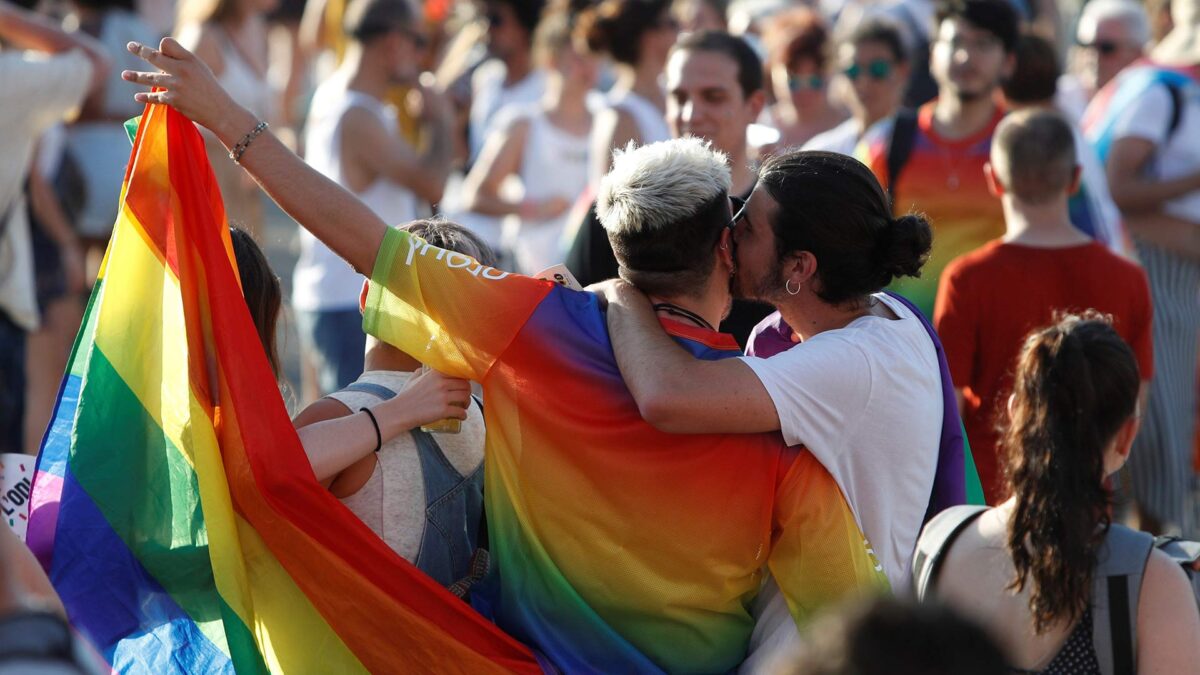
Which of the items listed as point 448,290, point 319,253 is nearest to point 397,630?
point 448,290

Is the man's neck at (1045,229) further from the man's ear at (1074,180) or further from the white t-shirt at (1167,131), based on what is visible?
the white t-shirt at (1167,131)

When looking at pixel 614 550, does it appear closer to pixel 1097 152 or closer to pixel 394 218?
pixel 394 218

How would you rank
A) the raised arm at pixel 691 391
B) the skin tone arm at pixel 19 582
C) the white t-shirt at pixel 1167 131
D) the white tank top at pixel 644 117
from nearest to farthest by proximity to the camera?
the skin tone arm at pixel 19 582 → the raised arm at pixel 691 391 → the white t-shirt at pixel 1167 131 → the white tank top at pixel 644 117

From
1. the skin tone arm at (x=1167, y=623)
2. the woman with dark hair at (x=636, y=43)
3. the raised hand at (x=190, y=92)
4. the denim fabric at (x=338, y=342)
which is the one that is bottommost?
the skin tone arm at (x=1167, y=623)

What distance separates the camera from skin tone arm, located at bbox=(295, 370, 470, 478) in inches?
107

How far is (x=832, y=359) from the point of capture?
8.86 ft

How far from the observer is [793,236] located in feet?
9.35

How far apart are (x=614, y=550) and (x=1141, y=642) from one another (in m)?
0.91

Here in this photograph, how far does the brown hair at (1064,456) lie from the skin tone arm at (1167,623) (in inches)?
3.8

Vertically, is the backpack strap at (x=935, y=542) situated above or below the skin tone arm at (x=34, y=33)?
below

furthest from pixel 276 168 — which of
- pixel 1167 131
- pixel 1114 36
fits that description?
pixel 1114 36

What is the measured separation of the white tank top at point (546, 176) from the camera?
7457mm

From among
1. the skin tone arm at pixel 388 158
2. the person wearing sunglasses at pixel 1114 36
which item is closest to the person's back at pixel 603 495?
the skin tone arm at pixel 388 158

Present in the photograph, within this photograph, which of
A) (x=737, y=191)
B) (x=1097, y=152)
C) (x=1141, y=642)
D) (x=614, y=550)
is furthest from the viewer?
(x=1097, y=152)
